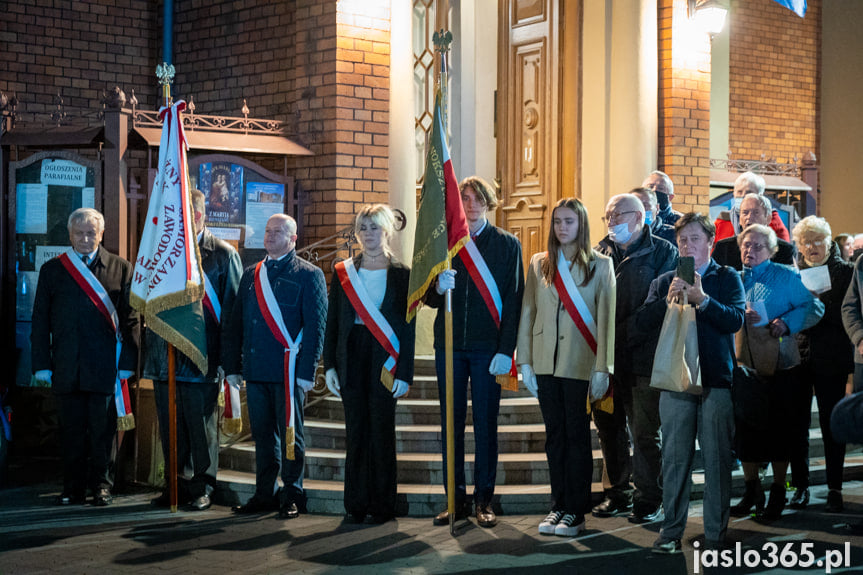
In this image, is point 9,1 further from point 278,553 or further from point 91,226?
point 278,553

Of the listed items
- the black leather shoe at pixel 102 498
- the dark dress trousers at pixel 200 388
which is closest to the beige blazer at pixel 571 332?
the dark dress trousers at pixel 200 388

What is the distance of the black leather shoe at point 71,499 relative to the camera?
20.3ft

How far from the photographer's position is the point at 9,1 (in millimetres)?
9180

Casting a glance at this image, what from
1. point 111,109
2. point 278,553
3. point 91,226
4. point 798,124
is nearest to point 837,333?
point 278,553

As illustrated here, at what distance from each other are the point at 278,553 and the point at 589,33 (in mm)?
6014

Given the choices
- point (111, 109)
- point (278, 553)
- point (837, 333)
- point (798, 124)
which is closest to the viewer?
point (278, 553)

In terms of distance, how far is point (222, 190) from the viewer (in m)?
7.64

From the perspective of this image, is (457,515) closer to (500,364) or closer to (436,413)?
(500,364)

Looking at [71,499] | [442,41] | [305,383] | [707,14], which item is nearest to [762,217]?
[442,41]

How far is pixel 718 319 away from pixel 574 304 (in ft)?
2.83

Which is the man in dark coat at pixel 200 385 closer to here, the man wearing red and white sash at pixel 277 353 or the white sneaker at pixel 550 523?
the man wearing red and white sash at pixel 277 353

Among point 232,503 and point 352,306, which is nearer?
point 352,306

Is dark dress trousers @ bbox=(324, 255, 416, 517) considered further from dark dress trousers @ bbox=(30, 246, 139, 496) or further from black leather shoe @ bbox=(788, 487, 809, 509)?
black leather shoe @ bbox=(788, 487, 809, 509)

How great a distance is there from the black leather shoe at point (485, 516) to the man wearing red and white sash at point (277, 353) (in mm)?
1116
